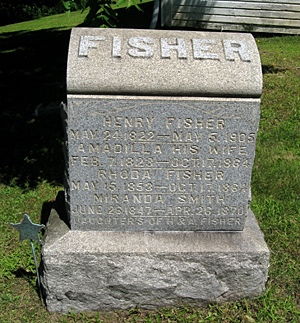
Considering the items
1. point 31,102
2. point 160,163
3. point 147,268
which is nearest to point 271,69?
point 31,102

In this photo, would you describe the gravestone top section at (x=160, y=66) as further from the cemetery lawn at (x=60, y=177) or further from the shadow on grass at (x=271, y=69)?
the shadow on grass at (x=271, y=69)

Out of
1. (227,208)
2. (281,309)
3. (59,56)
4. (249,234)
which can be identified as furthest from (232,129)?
(59,56)

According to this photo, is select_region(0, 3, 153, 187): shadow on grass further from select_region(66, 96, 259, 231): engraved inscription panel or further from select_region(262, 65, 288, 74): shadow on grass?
select_region(262, 65, 288, 74): shadow on grass

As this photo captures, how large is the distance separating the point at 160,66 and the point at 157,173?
2.67ft

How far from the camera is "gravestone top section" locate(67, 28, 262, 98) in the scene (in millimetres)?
2719

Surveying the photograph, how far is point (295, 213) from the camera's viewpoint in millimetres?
4309

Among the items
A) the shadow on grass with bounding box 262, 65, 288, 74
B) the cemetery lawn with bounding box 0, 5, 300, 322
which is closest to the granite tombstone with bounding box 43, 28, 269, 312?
the cemetery lawn with bounding box 0, 5, 300, 322

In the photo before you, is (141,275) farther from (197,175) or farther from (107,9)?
(107,9)

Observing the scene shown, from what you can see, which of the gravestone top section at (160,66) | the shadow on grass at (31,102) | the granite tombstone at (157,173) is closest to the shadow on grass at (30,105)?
the shadow on grass at (31,102)

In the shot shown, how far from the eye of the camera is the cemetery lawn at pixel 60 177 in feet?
10.6

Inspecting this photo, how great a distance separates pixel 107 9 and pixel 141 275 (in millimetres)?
2377

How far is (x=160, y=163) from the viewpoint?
3.01m

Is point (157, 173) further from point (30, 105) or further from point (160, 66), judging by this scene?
point (30, 105)

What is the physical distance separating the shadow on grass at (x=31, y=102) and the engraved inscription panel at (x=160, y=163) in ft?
6.45
